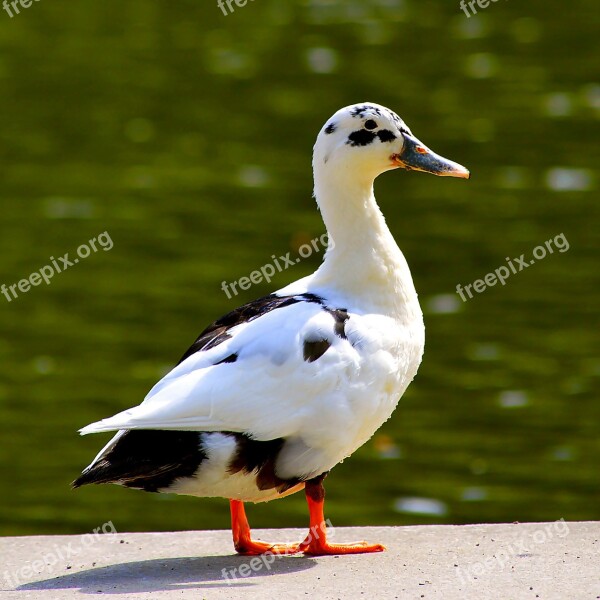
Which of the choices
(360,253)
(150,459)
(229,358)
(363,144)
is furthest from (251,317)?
(363,144)

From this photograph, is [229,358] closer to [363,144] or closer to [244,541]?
[244,541]

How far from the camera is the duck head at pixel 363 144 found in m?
7.16

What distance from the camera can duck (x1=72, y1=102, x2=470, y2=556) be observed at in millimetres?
6465

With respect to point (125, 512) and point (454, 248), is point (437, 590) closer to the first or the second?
point (125, 512)

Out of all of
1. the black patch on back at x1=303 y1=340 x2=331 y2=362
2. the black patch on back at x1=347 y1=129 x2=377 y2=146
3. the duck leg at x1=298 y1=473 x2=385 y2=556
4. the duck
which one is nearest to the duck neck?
the duck

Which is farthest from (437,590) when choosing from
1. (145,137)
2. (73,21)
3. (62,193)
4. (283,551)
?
(73,21)

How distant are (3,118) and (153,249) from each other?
416 centimetres

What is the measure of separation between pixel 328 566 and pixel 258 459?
0.57 meters

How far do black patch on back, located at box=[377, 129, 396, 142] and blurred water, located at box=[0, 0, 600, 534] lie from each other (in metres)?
3.51

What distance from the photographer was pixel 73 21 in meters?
20.2

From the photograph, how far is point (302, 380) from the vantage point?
21.6ft

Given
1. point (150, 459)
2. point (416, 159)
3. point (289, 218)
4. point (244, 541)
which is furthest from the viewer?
point (289, 218)

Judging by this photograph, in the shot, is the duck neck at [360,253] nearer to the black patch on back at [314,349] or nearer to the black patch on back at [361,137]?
the black patch on back at [361,137]

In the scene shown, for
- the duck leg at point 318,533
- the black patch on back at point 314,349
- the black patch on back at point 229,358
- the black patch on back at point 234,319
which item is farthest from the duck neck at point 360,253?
the duck leg at point 318,533
